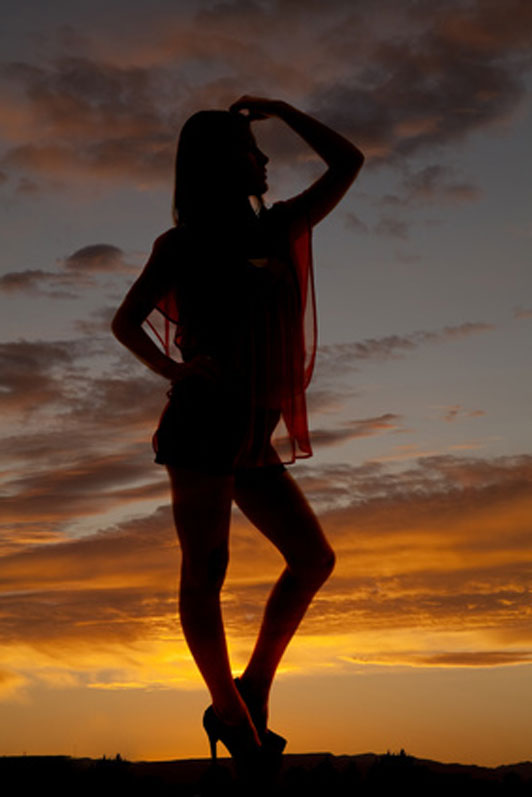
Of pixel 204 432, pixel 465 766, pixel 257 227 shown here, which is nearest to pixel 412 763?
pixel 465 766

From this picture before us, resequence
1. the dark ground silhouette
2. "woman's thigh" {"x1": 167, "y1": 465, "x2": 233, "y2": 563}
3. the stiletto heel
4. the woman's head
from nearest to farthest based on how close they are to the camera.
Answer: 1. "woman's thigh" {"x1": 167, "y1": 465, "x2": 233, "y2": 563}
2. the woman's head
3. the stiletto heel
4. the dark ground silhouette

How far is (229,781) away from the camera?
13.8 ft

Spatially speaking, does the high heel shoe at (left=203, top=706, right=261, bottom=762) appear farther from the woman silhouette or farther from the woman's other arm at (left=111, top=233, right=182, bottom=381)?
the woman's other arm at (left=111, top=233, right=182, bottom=381)

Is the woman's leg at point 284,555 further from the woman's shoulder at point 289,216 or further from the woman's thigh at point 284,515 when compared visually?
the woman's shoulder at point 289,216

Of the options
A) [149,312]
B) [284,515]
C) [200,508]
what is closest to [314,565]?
[284,515]

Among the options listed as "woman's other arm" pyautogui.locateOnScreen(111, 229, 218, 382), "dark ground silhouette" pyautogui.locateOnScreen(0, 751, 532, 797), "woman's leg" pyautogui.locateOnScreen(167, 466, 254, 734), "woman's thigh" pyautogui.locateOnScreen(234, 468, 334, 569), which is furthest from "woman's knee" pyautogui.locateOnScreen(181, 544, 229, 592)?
"dark ground silhouette" pyautogui.locateOnScreen(0, 751, 532, 797)

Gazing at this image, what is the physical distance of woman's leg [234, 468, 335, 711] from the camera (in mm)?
3912

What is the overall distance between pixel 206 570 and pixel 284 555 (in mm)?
371

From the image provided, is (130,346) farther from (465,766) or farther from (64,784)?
(465,766)

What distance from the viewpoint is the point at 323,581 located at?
4055mm

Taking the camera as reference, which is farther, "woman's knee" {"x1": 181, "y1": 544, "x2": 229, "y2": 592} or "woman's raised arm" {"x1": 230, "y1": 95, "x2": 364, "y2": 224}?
"woman's raised arm" {"x1": 230, "y1": 95, "x2": 364, "y2": 224}

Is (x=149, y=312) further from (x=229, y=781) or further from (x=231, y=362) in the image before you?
(x=229, y=781)

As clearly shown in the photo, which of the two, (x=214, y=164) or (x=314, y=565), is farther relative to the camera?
(x=314, y=565)

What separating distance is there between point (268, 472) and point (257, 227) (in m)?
1.00
